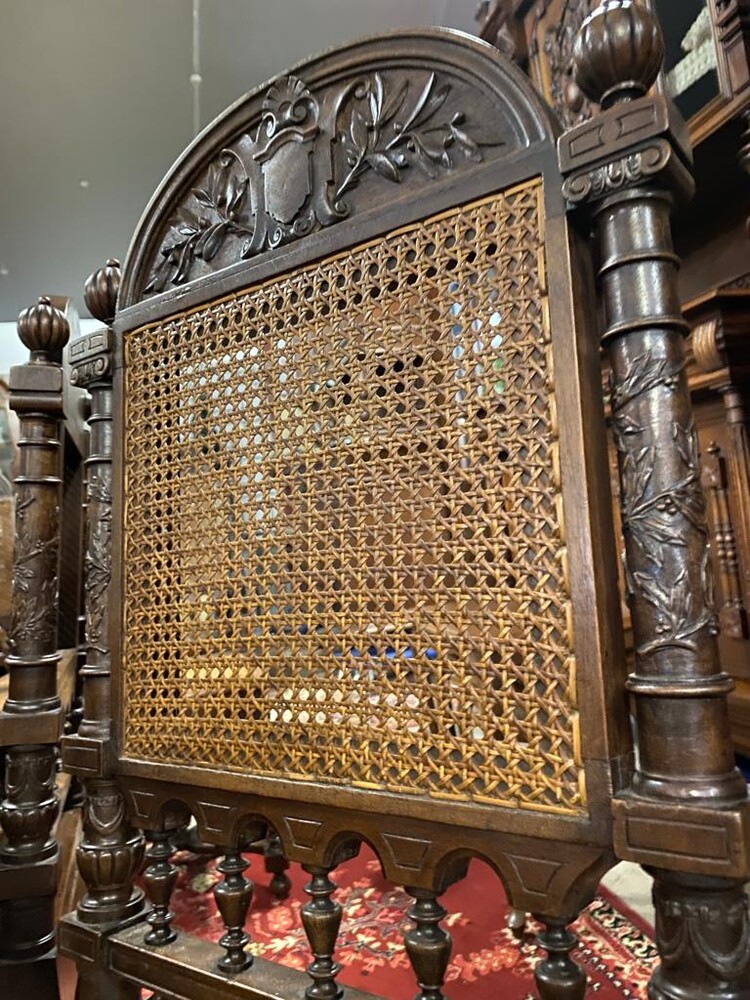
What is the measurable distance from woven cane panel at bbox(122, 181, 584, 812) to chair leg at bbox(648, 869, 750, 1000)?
0.09 meters

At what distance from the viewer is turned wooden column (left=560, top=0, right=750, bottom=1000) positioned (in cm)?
50

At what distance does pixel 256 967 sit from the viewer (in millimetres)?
761

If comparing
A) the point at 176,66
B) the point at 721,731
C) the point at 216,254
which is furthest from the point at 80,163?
the point at 721,731

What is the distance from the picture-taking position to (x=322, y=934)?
27.8 inches

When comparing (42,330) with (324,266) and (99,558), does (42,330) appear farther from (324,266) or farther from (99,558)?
(324,266)

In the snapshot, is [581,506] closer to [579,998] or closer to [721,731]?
[721,731]

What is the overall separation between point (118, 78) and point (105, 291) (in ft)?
6.43

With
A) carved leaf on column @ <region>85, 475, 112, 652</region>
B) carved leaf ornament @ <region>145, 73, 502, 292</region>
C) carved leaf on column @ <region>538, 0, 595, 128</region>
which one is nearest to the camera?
carved leaf ornament @ <region>145, 73, 502, 292</region>

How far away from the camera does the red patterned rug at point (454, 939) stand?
1.16 meters

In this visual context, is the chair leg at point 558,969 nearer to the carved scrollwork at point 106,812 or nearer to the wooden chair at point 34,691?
the carved scrollwork at point 106,812

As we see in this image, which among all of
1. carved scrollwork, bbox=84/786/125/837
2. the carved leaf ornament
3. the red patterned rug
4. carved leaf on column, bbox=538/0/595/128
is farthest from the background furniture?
carved scrollwork, bbox=84/786/125/837

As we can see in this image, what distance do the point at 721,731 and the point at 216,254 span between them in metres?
0.77

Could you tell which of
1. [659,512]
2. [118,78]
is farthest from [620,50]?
[118,78]

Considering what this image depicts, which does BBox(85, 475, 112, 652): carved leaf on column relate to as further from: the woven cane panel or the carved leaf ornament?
the carved leaf ornament
